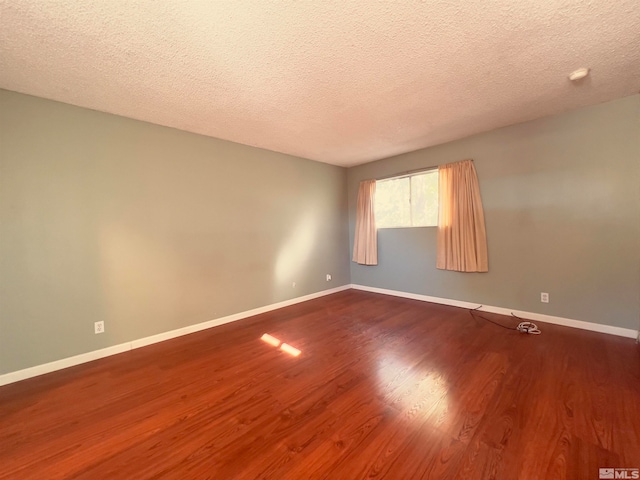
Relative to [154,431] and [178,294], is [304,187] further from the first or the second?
[154,431]

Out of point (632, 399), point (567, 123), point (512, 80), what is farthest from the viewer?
point (567, 123)

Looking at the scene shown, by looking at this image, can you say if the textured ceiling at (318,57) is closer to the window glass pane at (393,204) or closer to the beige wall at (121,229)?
the beige wall at (121,229)

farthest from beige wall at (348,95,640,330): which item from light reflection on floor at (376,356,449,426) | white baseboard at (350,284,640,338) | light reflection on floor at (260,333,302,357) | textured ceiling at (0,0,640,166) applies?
light reflection on floor at (260,333,302,357)

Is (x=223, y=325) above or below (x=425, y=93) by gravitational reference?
below

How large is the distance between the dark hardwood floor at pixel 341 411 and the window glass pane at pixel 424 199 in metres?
1.95

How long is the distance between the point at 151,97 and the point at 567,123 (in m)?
4.49

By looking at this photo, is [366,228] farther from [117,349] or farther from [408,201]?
[117,349]

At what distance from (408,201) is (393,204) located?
294 millimetres

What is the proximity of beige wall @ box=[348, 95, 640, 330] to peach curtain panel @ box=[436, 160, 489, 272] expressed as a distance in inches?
4.6

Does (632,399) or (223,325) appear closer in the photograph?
(632,399)

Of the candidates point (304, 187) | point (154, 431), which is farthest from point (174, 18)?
point (304, 187)

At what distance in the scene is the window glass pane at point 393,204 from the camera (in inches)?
170

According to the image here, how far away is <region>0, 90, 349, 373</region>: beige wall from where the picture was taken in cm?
212

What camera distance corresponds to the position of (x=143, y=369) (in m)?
2.21
